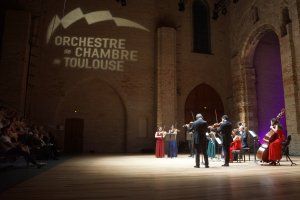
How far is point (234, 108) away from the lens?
1741 centimetres

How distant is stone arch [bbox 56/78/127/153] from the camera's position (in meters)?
15.6

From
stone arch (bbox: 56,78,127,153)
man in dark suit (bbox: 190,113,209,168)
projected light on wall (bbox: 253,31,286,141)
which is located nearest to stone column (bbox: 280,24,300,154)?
projected light on wall (bbox: 253,31,286,141)

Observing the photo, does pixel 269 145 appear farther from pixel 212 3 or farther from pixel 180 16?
pixel 212 3

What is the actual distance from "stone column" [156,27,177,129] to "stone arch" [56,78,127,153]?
219 centimetres

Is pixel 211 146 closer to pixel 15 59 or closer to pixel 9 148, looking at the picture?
pixel 9 148

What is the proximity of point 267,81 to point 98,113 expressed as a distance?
32.9ft

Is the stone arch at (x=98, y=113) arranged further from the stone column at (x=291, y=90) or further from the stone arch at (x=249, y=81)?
the stone column at (x=291, y=90)

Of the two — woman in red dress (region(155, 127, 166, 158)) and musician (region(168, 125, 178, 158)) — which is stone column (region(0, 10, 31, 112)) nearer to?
woman in red dress (region(155, 127, 166, 158))

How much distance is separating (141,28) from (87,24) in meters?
3.11

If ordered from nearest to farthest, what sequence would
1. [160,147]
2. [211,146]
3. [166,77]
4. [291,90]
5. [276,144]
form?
[276,144] → [211,146] → [160,147] → [291,90] → [166,77]

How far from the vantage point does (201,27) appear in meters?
18.5

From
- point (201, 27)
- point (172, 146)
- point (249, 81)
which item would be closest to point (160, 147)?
point (172, 146)

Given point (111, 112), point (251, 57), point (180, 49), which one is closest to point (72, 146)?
point (111, 112)

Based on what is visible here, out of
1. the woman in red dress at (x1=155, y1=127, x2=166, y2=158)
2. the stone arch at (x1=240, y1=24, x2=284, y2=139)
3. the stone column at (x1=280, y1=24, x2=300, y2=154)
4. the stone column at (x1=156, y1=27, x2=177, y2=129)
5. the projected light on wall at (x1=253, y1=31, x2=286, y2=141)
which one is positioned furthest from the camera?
the projected light on wall at (x1=253, y1=31, x2=286, y2=141)
